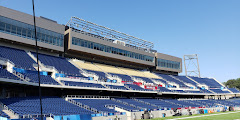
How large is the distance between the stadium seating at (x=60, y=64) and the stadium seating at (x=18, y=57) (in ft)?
8.67

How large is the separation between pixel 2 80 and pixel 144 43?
4531 cm

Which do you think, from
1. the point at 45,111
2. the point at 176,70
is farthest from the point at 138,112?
the point at 176,70

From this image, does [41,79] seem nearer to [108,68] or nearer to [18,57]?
[18,57]

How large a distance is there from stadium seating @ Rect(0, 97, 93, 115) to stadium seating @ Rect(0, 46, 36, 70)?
665 centimetres

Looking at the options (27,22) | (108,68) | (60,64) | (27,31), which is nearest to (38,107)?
(60,64)

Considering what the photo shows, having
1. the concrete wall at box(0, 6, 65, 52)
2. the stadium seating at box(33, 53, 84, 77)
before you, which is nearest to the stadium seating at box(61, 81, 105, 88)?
the stadium seating at box(33, 53, 84, 77)

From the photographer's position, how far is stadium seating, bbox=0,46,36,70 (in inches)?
1161

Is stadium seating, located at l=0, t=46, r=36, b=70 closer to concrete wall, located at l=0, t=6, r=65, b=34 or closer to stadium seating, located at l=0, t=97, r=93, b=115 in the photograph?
concrete wall, located at l=0, t=6, r=65, b=34

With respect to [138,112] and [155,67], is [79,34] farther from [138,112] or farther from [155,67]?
[155,67]

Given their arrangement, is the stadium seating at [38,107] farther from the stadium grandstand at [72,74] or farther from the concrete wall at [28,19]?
the concrete wall at [28,19]

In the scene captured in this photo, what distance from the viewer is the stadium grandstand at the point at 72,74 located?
24172 millimetres

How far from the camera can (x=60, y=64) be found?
37.9 meters

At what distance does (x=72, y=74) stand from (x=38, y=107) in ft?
42.7

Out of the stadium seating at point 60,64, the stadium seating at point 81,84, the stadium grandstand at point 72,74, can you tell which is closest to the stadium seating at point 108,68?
the stadium grandstand at point 72,74
